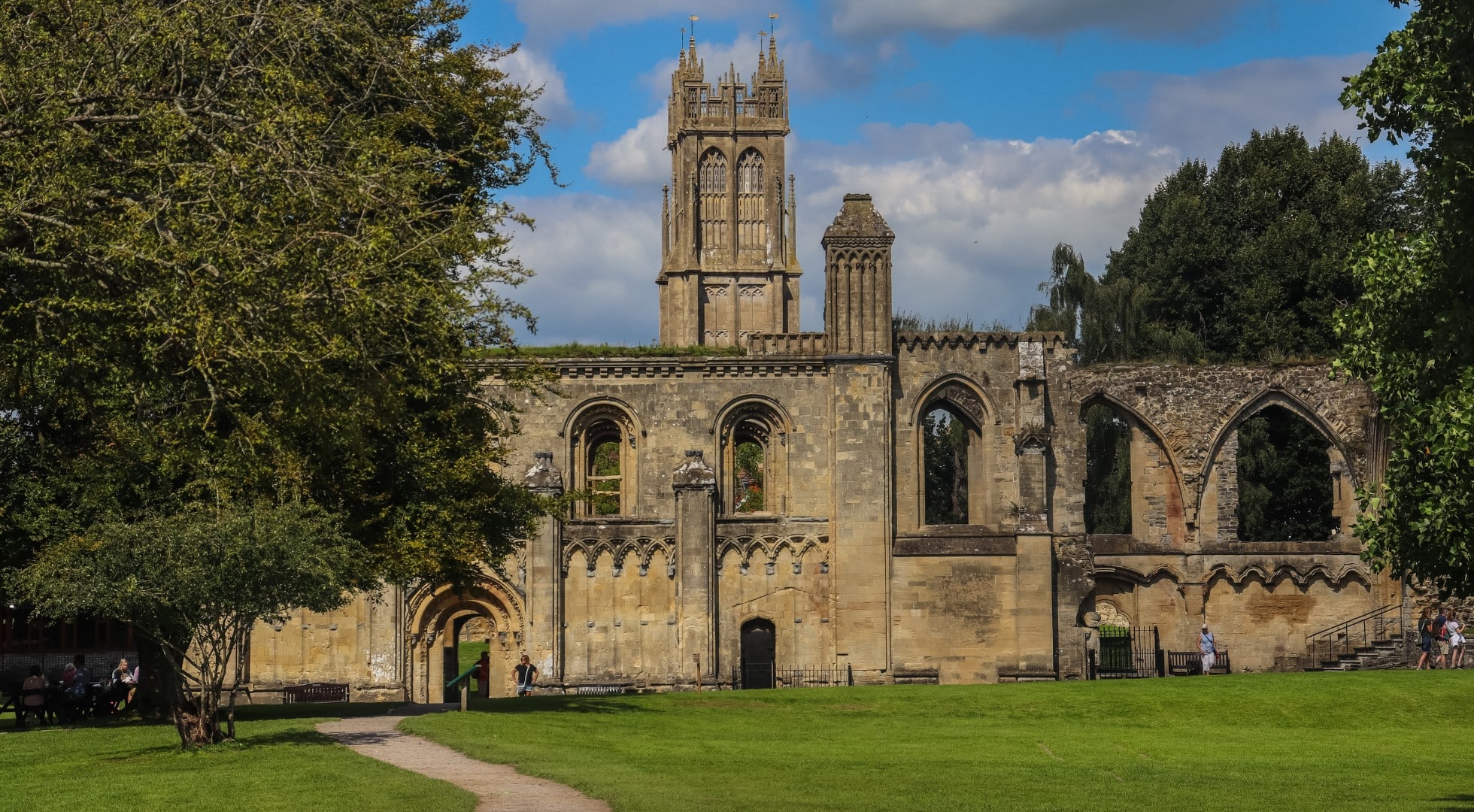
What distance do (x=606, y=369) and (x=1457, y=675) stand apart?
19.2m

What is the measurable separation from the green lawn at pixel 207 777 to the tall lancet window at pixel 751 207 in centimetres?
7545

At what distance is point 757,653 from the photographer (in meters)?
42.8

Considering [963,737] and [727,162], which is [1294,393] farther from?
[727,162]

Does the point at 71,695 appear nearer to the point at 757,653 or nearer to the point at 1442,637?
the point at 757,653

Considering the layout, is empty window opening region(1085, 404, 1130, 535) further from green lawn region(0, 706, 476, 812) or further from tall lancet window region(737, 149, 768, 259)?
green lawn region(0, 706, 476, 812)

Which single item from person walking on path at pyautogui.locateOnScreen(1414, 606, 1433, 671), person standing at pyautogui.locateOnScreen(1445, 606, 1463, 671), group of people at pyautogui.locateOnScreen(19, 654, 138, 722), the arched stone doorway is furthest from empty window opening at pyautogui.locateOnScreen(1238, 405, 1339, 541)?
group of people at pyautogui.locateOnScreen(19, 654, 138, 722)

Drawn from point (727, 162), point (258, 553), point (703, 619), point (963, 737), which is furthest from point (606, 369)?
point (727, 162)

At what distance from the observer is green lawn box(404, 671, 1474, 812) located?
1970cm

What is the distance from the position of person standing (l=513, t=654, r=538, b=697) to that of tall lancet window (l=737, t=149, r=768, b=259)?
62.2 metres

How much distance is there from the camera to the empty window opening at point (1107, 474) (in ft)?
200

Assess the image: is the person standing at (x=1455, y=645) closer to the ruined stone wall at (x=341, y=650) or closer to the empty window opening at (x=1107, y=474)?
the empty window opening at (x=1107, y=474)

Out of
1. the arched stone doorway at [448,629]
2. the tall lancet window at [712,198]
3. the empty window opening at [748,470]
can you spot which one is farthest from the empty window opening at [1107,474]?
the tall lancet window at [712,198]

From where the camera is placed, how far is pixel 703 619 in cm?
4000

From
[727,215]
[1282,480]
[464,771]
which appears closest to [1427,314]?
[464,771]
